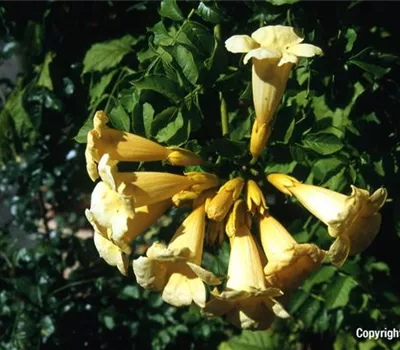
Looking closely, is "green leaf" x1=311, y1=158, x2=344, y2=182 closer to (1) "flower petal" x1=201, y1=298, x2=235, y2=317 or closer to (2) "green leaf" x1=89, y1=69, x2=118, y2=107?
(1) "flower petal" x1=201, y1=298, x2=235, y2=317

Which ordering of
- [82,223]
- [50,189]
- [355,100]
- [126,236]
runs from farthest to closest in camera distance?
[82,223] → [50,189] → [355,100] → [126,236]

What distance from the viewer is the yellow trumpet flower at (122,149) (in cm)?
169

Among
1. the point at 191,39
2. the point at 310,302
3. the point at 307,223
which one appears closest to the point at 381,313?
the point at 310,302

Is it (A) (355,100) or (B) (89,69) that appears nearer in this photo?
(A) (355,100)

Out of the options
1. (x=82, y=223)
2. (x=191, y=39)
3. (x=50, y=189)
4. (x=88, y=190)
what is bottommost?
(x=82, y=223)

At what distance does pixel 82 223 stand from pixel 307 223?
97.5 inches

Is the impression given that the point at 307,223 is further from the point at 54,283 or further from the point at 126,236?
the point at 54,283

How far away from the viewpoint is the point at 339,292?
8.39 feet

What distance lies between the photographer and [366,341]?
10.6 ft

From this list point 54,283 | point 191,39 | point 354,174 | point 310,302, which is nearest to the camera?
point 191,39

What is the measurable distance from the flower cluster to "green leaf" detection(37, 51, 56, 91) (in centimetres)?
121

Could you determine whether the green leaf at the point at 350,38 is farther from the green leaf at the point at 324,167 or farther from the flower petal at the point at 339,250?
the flower petal at the point at 339,250

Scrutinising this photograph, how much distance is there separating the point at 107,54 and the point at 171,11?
0.61m

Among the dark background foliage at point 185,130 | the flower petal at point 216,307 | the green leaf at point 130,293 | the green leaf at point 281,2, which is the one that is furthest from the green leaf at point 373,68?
the green leaf at point 130,293
